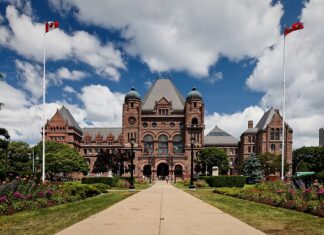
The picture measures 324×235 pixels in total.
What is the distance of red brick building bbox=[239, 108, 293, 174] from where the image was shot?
84.0 m

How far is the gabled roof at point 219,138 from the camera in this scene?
99.0 m

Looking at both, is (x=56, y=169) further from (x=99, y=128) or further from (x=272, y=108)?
(x=272, y=108)

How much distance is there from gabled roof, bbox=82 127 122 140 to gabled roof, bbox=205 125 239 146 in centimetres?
2997

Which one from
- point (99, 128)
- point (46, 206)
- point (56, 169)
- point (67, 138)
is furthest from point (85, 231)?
point (99, 128)

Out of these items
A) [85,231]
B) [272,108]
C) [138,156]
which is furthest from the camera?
[272,108]

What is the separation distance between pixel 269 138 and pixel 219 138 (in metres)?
19.5

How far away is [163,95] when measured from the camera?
92500mm

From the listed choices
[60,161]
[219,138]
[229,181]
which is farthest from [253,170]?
[219,138]

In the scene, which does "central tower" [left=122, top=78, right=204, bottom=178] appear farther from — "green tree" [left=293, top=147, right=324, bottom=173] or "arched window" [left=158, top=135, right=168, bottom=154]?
"green tree" [left=293, top=147, right=324, bottom=173]

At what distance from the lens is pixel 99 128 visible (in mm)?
106312

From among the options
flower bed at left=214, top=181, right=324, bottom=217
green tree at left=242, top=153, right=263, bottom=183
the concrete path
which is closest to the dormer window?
green tree at left=242, top=153, right=263, bottom=183

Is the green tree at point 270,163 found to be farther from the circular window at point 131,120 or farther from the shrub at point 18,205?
the shrub at point 18,205

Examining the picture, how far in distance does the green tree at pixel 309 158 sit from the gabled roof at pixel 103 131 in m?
58.9

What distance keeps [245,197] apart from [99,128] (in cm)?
8959
